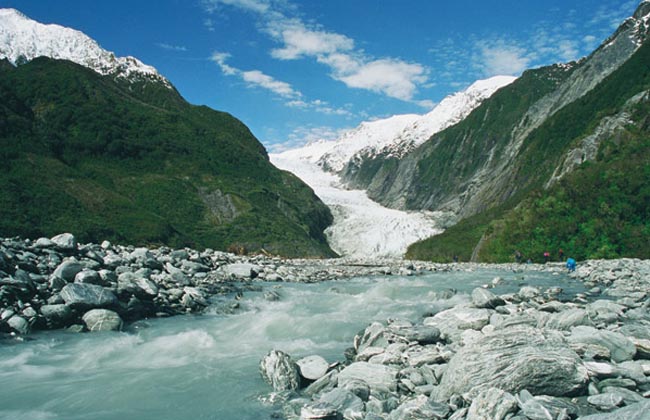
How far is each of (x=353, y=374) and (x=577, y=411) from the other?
2547mm

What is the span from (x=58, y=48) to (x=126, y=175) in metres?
51.8

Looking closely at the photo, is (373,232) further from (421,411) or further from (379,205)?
(421,411)

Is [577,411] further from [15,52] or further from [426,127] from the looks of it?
[426,127]

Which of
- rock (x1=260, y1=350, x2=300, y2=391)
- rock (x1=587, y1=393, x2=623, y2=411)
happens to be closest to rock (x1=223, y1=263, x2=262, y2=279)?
rock (x1=260, y1=350, x2=300, y2=391)

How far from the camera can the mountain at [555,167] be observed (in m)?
25.1

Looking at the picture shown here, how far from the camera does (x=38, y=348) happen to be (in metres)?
7.32

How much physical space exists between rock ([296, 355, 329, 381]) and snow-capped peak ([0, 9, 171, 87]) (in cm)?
7868

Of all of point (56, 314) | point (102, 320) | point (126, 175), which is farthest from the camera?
point (126, 175)

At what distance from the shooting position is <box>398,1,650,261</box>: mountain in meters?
25.1

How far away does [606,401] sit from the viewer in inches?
160

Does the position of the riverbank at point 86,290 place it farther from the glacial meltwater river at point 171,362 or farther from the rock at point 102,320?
the glacial meltwater river at point 171,362

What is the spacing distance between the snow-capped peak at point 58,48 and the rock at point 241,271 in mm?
65951

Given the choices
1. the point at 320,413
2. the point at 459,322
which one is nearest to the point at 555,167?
the point at 459,322

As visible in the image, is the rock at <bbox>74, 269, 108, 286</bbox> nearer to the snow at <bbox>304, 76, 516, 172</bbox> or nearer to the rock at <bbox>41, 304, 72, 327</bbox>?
the rock at <bbox>41, 304, 72, 327</bbox>
